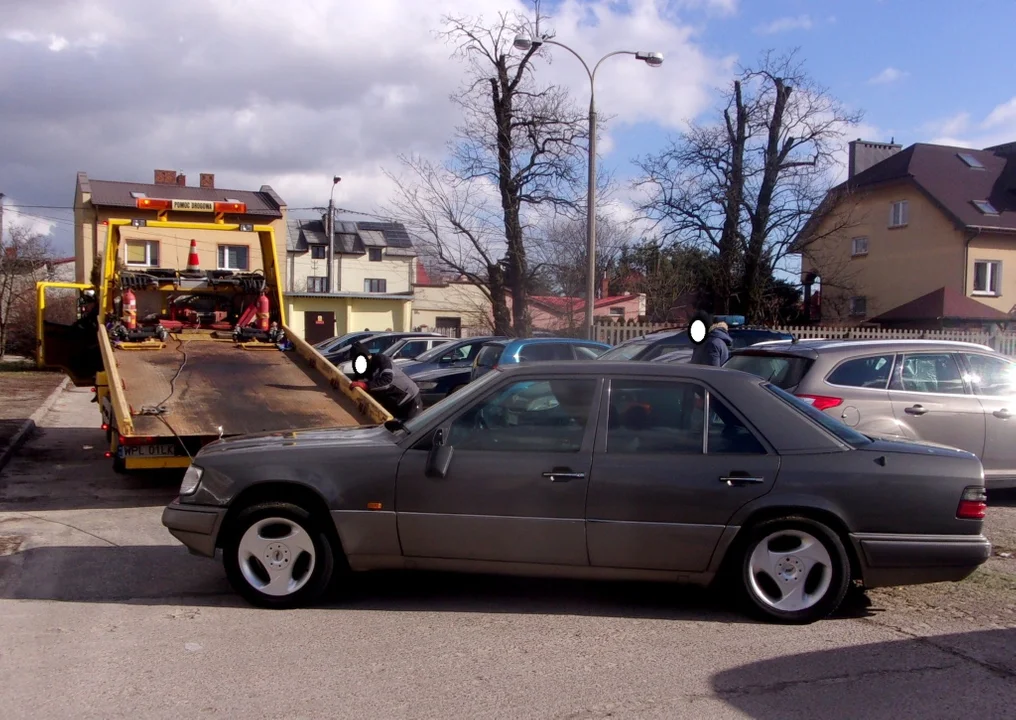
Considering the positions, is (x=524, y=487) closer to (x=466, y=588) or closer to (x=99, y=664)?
(x=466, y=588)

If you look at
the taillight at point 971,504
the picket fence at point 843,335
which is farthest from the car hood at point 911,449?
the picket fence at point 843,335

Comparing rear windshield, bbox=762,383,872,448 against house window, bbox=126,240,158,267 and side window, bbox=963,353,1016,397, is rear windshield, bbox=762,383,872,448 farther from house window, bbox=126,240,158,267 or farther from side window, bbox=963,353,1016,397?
house window, bbox=126,240,158,267

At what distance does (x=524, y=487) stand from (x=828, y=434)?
5.93 ft

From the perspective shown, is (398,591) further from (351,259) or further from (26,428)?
(351,259)

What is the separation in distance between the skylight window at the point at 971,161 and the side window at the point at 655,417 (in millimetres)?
39381

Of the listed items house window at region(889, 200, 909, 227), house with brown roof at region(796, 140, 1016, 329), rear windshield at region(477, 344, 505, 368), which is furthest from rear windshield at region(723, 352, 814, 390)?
house window at region(889, 200, 909, 227)

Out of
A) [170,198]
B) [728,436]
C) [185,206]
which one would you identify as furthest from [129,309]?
[170,198]

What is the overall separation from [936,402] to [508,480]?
484cm

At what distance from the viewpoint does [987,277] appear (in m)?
37.0

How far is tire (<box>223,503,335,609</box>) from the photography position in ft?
18.7

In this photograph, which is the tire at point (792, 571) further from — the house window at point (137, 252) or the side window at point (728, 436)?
the house window at point (137, 252)

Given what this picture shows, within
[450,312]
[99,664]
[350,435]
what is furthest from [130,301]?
[450,312]

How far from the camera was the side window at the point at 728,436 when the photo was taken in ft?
18.3

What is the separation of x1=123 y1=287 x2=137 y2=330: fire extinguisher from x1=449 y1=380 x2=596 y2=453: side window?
7676 mm
